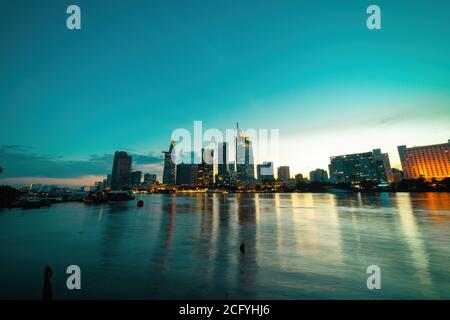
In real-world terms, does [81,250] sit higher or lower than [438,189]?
lower

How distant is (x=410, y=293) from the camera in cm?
1283

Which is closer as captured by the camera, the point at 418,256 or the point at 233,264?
the point at 233,264

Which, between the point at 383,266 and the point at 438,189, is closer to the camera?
the point at 383,266

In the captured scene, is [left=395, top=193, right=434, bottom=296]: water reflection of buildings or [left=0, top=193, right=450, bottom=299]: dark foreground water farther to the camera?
[left=395, top=193, right=434, bottom=296]: water reflection of buildings

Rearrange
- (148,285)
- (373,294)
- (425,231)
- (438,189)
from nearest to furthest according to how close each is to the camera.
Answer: (373,294) < (148,285) < (425,231) < (438,189)

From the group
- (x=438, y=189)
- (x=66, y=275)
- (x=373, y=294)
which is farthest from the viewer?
(x=438, y=189)

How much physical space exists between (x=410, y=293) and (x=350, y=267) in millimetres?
4145

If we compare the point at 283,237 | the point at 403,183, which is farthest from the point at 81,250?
the point at 403,183

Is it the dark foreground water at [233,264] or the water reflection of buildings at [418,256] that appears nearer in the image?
the dark foreground water at [233,264]
